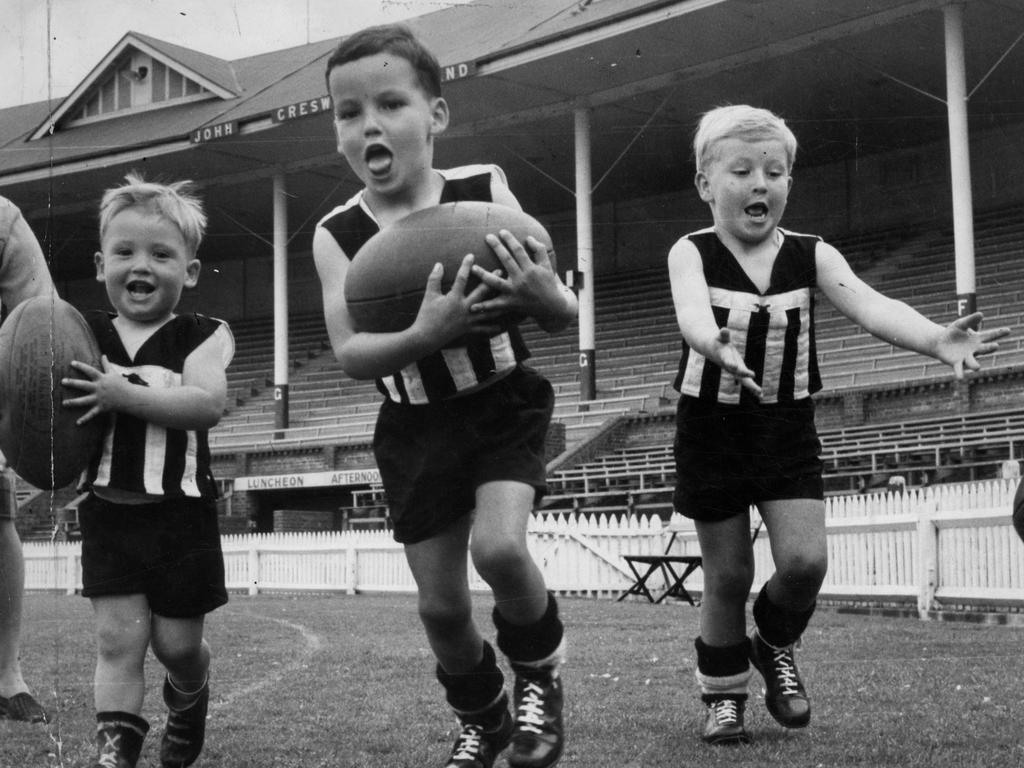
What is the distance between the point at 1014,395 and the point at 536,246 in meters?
14.3

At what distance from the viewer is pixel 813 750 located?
347cm

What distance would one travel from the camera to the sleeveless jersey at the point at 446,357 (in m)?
3.26

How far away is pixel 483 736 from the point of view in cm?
336

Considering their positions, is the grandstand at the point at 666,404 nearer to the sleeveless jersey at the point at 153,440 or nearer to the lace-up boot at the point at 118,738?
the sleeveless jersey at the point at 153,440

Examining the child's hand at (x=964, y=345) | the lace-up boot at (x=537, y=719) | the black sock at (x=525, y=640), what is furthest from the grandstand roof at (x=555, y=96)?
the child's hand at (x=964, y=345)

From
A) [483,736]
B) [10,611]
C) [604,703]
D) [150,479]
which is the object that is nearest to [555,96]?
[604,703]

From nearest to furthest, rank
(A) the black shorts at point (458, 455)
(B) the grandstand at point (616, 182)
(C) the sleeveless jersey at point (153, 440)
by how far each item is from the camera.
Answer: (A) the black shorts at point (458, 455) < (C) the sleeveless jersey at point (153, 440) < (B) the grandstand at point (616, 182)

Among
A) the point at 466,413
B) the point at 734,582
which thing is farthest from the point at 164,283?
the point at 734,582

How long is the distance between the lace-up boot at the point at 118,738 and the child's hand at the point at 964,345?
81.6 inches

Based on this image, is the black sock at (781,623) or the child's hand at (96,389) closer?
the child's hand at (96,389)

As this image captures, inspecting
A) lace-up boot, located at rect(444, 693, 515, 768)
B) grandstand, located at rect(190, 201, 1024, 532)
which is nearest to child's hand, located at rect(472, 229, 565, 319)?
lace-up boot, located at rect(444, 693, 515, 768)

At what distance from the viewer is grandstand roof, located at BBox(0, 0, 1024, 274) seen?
37.2 ft

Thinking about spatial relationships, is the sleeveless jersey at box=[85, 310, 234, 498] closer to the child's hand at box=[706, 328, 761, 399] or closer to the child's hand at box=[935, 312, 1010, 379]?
the child's hand at box=[706, 328, 761, 399]

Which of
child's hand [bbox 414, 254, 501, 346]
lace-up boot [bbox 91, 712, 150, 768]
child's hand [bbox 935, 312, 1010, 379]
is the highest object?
child's hand [bbox 414, 254, 501, 346]
